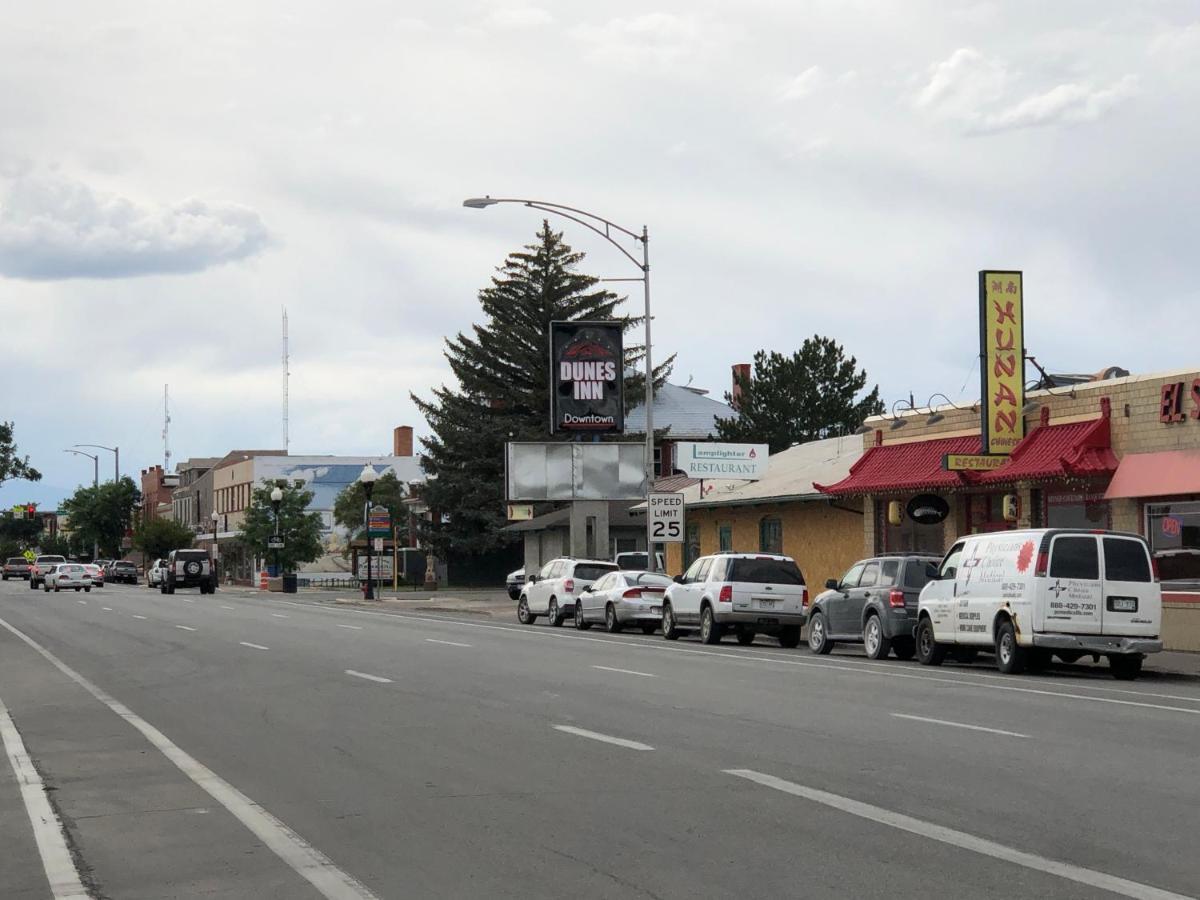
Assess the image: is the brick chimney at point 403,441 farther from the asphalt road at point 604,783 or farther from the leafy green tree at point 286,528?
the asphalt road at point 604,783

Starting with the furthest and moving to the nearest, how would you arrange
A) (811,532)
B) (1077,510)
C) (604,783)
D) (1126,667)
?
1. (811,532)
2. (1077,510)
3. (1126,667)
4. (604,783)

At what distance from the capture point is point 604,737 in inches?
549

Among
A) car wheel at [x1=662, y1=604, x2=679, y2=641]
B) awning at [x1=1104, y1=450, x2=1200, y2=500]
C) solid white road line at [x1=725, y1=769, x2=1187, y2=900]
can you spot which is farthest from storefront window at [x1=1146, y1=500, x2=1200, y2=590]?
solid white road line at [x1=725, y1=769, x2=1187, y2=900]

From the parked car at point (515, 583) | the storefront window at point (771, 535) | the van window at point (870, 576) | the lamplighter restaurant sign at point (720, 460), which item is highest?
the lamplighter restaurant sign at point (720, 460)

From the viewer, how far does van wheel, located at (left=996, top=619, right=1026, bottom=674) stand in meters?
22.8

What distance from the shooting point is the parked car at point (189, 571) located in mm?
73312

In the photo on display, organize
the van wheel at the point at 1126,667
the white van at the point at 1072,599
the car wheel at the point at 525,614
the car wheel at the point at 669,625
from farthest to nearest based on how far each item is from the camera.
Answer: the car wheel at the point at 525,614
the car wheel at the point at 669,625
the van wheel at the point at 1126,667
the white van at the point at 1072,599

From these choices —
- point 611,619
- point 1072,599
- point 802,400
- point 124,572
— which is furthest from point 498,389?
point 1072,599

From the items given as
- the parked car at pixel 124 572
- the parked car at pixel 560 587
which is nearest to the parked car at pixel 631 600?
the parked car at pixel 560 587

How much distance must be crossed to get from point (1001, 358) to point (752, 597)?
6.72 meters

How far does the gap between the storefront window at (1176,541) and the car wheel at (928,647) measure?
220 inches

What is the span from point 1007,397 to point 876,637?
24.1ft

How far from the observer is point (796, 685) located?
19.8 meters

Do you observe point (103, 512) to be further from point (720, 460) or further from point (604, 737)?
point (604, 737)
